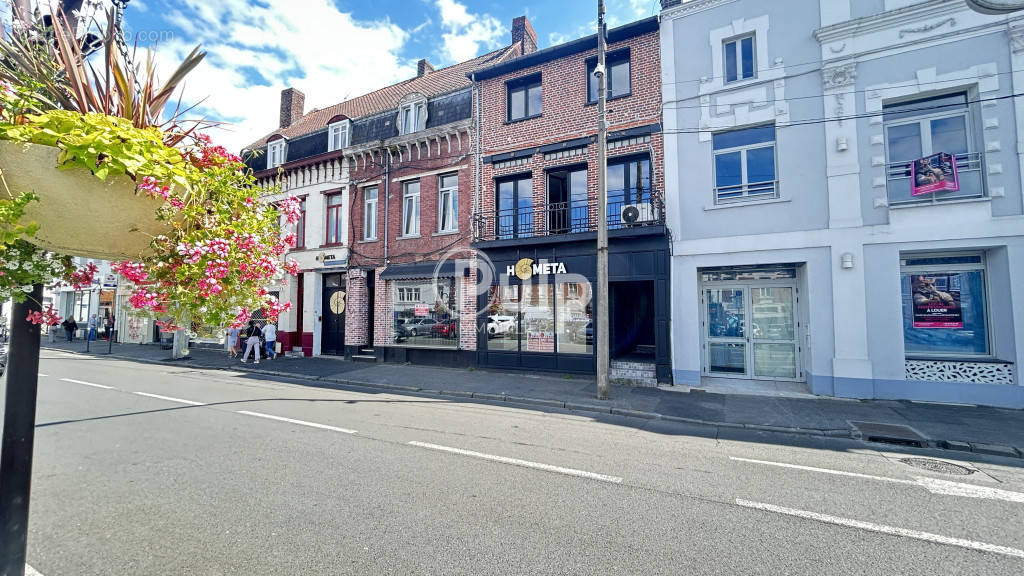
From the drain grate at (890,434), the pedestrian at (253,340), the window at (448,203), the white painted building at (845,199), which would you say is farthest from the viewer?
the pedestrian at (253,340)

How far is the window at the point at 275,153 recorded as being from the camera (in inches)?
714

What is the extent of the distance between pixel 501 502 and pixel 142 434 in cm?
556

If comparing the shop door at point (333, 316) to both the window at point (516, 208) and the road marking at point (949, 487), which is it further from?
the road marking at point (949, 487)

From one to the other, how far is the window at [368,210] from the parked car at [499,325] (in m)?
6.15

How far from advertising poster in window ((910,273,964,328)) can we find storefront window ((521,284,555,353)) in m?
8.02

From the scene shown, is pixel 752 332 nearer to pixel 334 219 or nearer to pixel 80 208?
pixel 80 208

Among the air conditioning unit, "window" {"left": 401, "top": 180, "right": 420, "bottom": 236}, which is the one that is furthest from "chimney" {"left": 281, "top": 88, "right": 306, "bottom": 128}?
the air conditioning unit

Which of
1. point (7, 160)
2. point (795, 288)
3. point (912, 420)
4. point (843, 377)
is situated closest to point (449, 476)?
point (7, 160)

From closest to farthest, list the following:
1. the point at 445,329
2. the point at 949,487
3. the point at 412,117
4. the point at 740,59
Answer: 1. the point at 949,487
2. the point at 740,59
3. the point at 445,329
4. the point at 412,117

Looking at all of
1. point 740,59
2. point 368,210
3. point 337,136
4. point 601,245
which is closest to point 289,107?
point 337,136

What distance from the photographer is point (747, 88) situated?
10.2m

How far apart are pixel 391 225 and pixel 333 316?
4.49 metres

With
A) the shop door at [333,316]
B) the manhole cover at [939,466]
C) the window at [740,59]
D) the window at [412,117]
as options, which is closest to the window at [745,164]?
the window at [740,59]

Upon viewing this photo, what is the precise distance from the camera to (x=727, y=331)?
1072cm
